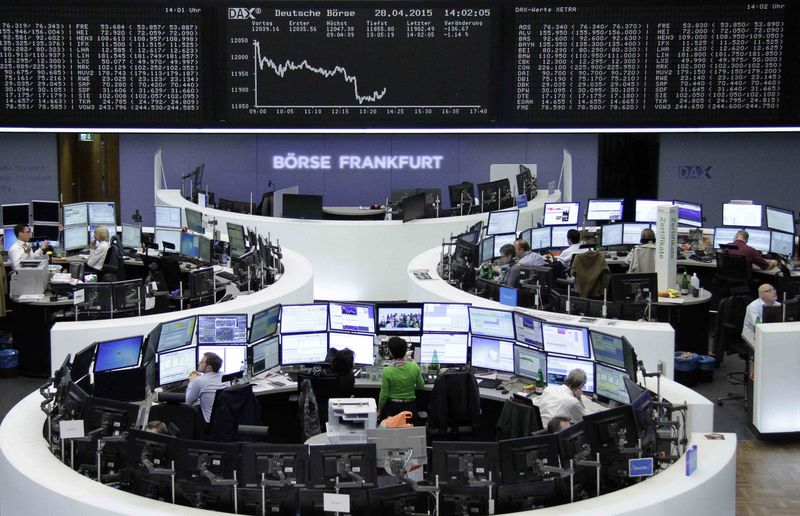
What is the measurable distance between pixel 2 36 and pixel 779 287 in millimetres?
8373

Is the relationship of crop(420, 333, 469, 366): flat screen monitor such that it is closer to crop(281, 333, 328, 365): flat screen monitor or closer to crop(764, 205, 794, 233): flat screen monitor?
crop(281, 333, 328, 365): flat screen monitor

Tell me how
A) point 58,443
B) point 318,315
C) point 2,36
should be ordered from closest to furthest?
point 58,443
point 2,36
point 318,315

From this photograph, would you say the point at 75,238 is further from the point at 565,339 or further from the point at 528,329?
the point at 565,339

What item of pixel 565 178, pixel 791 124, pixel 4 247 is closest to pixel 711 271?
pixel 565 178

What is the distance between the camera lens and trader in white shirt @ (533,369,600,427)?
7.28 m

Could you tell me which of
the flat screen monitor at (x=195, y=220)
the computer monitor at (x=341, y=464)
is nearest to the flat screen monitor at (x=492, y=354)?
the computer monitor at (x=341, y=464)

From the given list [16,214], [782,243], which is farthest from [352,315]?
[782,243]

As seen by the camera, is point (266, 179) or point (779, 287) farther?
point (266, 179)

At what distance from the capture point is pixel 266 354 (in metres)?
8.69

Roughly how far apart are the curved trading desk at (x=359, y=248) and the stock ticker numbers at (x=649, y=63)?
593 centimetres

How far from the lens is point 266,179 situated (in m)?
18.4

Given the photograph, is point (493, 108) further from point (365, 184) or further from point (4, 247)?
point (365, 184)

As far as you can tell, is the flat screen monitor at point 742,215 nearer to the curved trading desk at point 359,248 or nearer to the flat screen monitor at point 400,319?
the curved trading desk at point 359,248

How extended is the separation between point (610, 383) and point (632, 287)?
8.10ft
